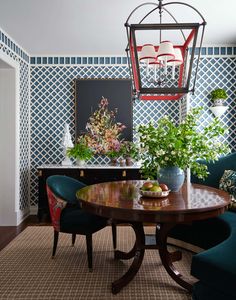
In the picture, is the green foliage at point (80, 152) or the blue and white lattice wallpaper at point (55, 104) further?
the blue and white lattice wallpaper at point (55, 104)

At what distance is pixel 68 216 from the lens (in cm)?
313

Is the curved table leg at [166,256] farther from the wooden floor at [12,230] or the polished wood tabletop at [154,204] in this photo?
the wooden floor at [12,230]

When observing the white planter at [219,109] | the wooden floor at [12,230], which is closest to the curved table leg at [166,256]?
the wooden floor at [12,230]

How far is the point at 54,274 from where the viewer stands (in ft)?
9.50

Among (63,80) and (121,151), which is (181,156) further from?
(63,80)

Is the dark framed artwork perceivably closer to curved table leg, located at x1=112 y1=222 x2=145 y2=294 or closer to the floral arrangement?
the floral arrangement

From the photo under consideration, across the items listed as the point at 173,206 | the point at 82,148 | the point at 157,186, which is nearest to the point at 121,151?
the point at 82,148

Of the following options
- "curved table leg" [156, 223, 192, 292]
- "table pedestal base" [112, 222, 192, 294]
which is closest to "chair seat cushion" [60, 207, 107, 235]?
"table pedestal base" [112, 222, 192, 294]

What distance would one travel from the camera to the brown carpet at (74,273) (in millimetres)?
2523

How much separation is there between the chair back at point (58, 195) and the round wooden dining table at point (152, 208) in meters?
0.41

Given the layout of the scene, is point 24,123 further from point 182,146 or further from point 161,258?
point 161,258

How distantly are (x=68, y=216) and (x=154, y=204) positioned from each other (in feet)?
3.98

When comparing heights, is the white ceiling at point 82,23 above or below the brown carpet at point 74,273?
above

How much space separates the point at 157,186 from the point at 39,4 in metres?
2.61
